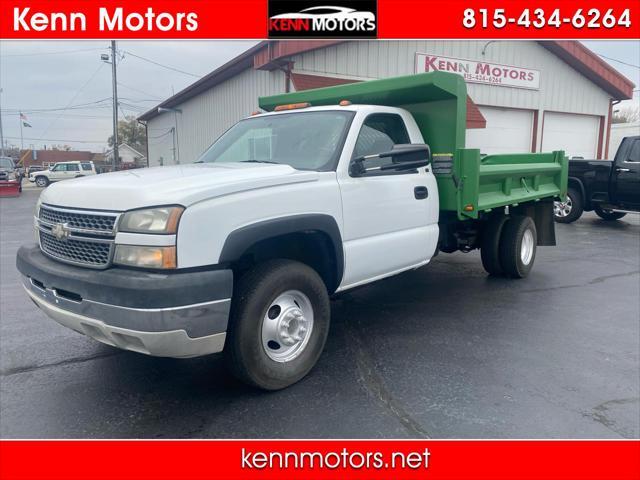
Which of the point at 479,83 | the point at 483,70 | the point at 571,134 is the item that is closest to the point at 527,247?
the point at 479,83

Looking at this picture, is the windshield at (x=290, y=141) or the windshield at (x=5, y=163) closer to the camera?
the windshield at (x=290, y=141)

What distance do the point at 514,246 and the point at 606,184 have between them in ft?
20.9

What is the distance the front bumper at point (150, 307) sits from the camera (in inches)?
111

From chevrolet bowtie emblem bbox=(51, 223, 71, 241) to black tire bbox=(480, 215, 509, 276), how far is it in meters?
5.21

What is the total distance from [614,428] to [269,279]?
91.6 inches

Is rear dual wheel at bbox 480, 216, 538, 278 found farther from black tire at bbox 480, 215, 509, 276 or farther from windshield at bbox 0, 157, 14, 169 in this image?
windshield at bbox 0, 157, 14, 169

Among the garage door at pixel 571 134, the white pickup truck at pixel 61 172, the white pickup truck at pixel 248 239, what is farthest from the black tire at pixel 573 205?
the white pickup truck at pixel 61 172

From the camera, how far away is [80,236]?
3.19m

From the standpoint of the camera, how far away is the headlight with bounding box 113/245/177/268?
9.41ft

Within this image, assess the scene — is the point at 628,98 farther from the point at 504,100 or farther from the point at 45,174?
the point at 45,174

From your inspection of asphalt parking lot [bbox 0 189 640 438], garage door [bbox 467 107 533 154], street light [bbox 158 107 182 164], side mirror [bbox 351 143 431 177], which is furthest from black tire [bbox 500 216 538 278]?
street light [bbox 158 107 182 164]

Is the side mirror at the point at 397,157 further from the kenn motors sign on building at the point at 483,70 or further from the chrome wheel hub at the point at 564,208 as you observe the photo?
the kenn motors sign on building at the point at 483,70

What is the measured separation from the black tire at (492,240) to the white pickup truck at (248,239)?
1991 millimetres

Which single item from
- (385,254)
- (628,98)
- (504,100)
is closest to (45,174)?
(504,100)
